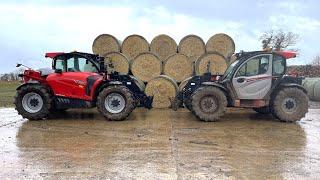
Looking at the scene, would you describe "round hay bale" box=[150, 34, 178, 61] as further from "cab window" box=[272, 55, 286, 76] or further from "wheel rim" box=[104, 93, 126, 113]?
"cab window" box=[272, 55, 286, 76]

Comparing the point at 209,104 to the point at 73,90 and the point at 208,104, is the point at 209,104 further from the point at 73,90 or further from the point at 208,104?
the point at 73,90

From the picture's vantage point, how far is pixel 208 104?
11.8 meters

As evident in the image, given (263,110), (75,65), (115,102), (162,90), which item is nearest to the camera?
(115,102)

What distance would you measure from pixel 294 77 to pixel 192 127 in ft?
10.9

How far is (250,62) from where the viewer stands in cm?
1193

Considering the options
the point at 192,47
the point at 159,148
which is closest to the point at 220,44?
the point at 192,47

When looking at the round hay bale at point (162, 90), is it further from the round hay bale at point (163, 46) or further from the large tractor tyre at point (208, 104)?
the large tractor tyre at point (208, 104)

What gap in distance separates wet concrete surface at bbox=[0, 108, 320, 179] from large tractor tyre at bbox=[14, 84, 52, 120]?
292mm

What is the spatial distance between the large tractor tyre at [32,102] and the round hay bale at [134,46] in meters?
4.21

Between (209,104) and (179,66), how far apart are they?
12.4ft

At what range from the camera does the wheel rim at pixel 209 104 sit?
464 inches

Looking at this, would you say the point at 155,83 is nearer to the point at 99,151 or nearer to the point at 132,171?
the point at 99,151

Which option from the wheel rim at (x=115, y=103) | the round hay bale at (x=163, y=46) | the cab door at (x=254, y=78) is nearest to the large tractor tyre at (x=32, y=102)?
the wheel rim at (x=115, y=103)

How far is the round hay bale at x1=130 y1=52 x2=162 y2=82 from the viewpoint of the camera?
1534cm
